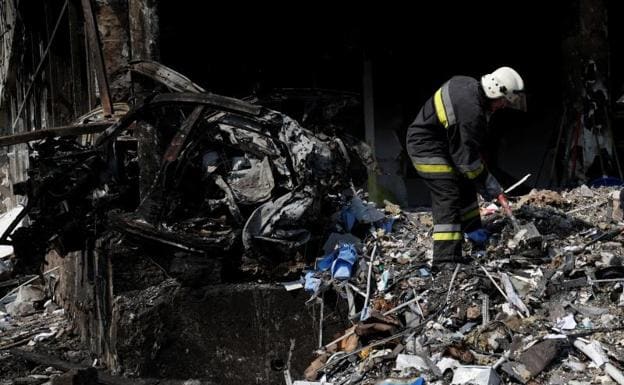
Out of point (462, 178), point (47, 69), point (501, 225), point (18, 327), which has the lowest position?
point (18, 327)

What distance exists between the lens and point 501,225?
5504mm

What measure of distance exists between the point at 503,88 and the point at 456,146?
53 cm

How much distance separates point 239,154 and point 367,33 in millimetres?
4232

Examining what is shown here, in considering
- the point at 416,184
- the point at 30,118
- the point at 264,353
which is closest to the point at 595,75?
the point at 416,184

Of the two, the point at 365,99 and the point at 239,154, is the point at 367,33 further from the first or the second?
the point at 239,154

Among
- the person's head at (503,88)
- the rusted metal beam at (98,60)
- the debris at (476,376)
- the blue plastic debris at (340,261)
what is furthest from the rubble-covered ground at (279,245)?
the person's head at (503,88)

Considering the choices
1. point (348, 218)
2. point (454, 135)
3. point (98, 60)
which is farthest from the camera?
point (98, 60)

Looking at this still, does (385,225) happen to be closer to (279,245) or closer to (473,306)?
(279,245)

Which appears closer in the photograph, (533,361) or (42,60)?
(533,361)

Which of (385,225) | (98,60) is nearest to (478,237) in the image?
(385,225)

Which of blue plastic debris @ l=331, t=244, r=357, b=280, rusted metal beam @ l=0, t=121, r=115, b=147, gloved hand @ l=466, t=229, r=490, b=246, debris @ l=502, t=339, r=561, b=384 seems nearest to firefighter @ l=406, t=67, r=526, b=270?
gloved hand @ l=466, t=229, r=490, b=246

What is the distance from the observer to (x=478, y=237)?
17.3 ft

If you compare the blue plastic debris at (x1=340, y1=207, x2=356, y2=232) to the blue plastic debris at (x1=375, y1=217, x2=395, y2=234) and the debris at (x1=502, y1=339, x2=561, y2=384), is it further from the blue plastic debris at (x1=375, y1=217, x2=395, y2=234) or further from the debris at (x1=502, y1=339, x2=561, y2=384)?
the debris at (x1=502, y1=339, x2=561, y2=384)

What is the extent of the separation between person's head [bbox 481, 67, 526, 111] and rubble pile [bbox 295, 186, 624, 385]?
3.49ft
